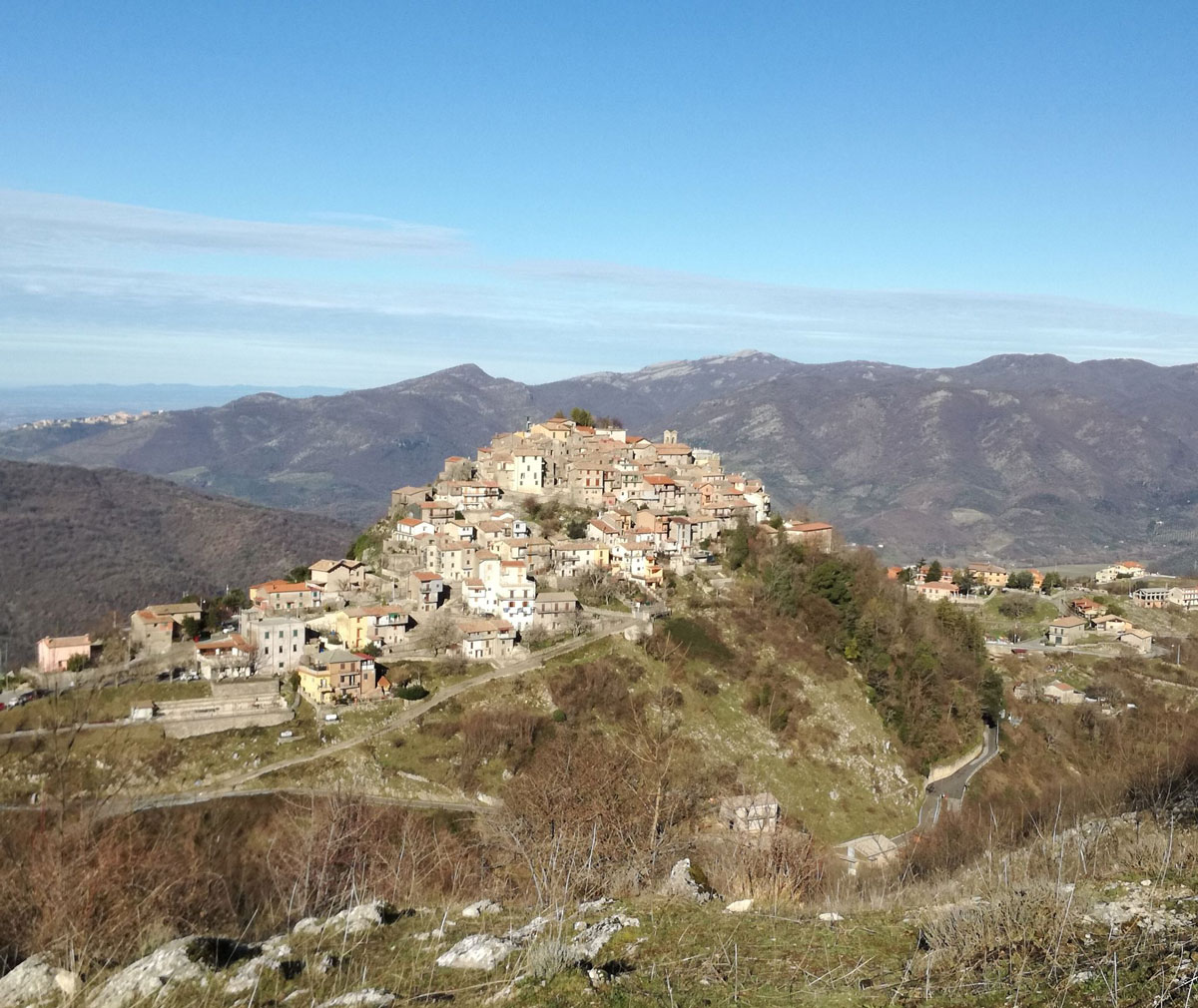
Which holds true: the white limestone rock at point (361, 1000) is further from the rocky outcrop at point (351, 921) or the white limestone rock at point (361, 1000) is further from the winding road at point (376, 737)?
the winding road at point (376, 737)

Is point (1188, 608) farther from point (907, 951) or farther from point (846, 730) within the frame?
point (907, 951)

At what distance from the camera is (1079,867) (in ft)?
30.0

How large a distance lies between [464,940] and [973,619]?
55100 mm

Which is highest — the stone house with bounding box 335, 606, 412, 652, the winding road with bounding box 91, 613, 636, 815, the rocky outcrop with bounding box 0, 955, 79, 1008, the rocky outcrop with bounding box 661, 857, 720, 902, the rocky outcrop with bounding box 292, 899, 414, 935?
the rocky outcrop with bounding box 0, 955, 79, 1008

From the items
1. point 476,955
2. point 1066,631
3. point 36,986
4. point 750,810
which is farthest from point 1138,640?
point 36,986

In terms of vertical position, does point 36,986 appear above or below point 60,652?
above

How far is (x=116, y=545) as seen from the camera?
123 meters

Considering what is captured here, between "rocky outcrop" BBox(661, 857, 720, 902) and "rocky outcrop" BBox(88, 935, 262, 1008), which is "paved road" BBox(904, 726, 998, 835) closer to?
"rocky outcrop" BBox(661, 857, 720, 902)

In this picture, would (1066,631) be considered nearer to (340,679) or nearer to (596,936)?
(340,679)

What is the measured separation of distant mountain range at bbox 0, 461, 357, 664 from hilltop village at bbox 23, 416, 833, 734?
42815mm

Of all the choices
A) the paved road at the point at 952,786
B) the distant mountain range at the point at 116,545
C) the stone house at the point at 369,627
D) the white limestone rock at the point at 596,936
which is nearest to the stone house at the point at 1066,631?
the paved road at the point at 952,786

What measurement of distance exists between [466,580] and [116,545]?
97797mm

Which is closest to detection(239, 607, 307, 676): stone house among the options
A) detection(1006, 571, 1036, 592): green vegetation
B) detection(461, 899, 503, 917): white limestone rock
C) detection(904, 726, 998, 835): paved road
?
detection(904, 726, 998, 835): paved road

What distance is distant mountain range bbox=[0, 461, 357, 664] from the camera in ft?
307
